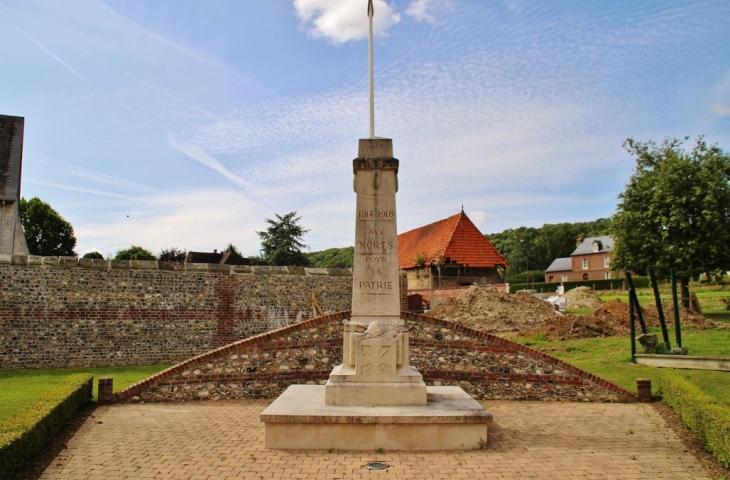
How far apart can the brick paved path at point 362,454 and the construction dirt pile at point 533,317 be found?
1035 centimetres

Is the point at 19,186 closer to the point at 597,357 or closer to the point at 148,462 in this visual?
the point at 148,462

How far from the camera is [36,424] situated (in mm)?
6719

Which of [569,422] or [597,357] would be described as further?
[597,357]

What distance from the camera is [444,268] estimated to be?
33.0 m

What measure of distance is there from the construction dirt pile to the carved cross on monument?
12835mm

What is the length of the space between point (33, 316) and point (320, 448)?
11348mm

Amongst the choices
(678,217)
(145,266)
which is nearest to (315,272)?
(145,266)

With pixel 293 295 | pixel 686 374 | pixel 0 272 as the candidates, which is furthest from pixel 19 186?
pixel 686 374

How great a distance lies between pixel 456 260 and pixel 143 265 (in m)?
20.8

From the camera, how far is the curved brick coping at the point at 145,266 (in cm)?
1477

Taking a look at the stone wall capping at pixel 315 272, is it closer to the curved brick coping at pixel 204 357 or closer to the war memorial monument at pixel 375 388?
the curved brick coping at pixel 204 357

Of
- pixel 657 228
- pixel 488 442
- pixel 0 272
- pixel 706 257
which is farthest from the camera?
pixel 657 228

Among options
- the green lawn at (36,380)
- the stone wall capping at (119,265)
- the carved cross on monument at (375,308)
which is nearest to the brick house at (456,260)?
the stone wall capping at (119,265)

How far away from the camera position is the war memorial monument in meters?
6.93
